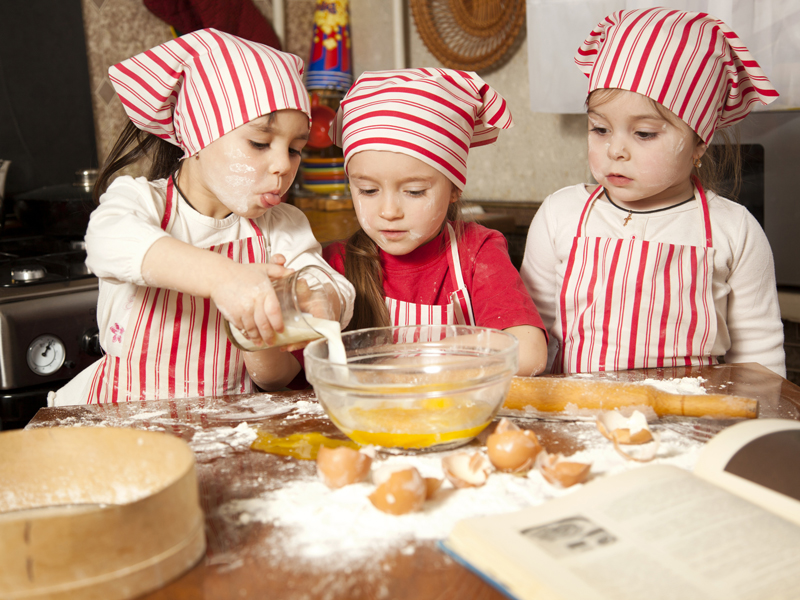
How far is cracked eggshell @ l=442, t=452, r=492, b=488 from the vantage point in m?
0.68

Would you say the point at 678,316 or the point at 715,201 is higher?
the point at 715,201

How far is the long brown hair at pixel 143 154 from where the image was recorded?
4.02ft

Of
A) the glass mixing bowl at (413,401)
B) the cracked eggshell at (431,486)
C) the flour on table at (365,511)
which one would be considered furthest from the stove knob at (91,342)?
the cracked eggshell at (431,486)

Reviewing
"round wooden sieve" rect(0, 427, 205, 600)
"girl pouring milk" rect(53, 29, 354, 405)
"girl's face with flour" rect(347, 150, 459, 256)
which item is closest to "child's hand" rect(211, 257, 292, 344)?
"girl pouring milk" rect(53, 29, 354, 405)

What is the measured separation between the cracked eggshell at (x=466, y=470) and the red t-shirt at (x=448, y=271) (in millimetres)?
613

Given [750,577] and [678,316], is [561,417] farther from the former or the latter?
[678,316]

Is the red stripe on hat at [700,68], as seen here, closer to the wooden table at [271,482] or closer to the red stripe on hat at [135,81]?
the wooden table at [271,482]

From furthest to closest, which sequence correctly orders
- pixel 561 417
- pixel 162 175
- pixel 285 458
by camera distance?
1. pixel 162 175
2. pixel 561 417
3. pixel 285 458

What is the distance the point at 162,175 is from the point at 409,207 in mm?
505

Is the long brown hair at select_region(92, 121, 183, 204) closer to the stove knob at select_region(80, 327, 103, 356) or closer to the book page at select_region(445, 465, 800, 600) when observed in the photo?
the stove knob at select_region(80, 327, 103, 356)

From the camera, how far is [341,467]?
676 millimetres

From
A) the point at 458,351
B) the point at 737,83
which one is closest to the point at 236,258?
the point at 458,351

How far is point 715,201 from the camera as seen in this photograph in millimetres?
1365

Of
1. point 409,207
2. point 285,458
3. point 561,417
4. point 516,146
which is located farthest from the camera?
point 516,146
